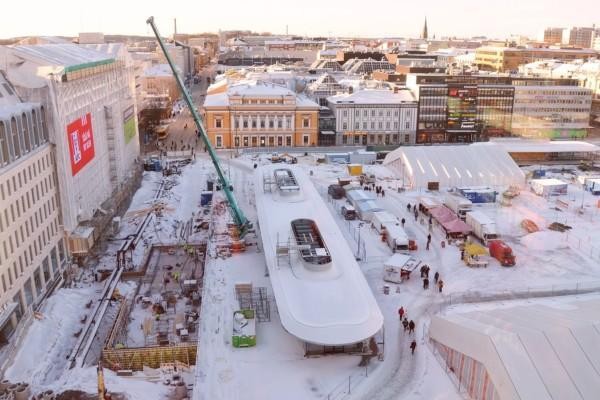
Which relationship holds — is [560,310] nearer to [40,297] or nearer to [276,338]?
[276,338]

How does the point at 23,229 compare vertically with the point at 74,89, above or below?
below

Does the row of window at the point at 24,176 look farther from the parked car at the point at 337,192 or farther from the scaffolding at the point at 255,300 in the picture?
the parked car at the point at 337,192

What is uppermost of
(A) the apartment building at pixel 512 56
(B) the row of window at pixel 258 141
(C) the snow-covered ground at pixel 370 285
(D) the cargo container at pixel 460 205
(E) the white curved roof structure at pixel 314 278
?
(A) the apartment building at pixel 512 56

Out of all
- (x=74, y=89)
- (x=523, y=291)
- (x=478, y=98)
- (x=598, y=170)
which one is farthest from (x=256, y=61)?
(x=523, y=291)

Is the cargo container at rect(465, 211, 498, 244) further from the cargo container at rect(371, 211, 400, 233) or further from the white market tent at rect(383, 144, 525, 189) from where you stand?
the white market tent at rect(383, 144, 525, 189)

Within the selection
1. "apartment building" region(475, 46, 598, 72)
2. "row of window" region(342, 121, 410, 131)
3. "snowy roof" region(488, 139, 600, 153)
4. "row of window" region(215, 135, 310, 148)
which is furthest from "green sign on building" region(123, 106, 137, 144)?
"apartment building" region(475, 46, 598, 72)

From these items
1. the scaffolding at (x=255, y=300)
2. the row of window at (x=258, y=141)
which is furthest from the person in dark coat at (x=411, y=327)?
the row of window at (x=258, y=141)
